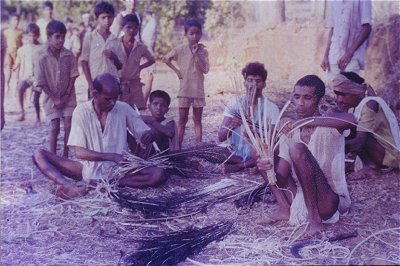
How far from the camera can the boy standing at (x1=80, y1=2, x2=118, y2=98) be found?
230 inches

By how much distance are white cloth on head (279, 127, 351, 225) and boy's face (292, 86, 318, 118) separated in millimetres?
125

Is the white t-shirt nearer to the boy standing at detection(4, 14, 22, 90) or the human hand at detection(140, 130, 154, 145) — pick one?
the human hand at detection(140, 130, 154, 145)

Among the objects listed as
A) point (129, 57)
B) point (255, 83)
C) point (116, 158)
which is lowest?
point (116, 158)

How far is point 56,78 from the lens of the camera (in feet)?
19.4

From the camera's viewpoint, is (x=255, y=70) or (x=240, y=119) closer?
(x=240, y=119)

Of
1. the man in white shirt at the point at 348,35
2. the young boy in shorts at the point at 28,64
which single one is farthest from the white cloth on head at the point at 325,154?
the young boy in shorts at the point at 28,64

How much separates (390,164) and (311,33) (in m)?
6.71

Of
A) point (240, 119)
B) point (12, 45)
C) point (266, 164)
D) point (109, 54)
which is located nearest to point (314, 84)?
point (266, 164)

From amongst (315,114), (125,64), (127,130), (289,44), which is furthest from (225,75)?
(315,114)

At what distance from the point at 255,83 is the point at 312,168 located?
1.71 m

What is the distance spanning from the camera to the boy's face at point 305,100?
3688 millimetres

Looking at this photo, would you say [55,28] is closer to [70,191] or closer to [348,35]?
[70,191]

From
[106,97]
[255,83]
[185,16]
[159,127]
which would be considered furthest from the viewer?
[185,16]

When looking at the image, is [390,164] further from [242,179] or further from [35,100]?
[35,100]
